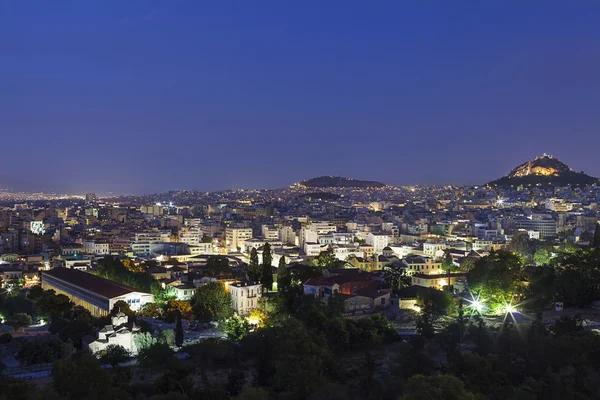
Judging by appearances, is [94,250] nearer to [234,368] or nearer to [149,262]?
[149,262]

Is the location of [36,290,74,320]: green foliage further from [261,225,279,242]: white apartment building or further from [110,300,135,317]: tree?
[261,225,279,242]: white apartment building

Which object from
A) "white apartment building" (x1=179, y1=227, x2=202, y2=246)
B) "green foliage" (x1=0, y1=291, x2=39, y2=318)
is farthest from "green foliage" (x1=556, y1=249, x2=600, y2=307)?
"white apartment building" (x1=179, y1=227, x2=202, y2=246)

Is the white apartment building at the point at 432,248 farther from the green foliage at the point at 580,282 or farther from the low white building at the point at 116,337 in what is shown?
the low white building at the point at 116,337

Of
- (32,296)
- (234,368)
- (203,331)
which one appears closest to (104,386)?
(234,368)

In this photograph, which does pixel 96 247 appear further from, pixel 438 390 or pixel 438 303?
pixel 438 390

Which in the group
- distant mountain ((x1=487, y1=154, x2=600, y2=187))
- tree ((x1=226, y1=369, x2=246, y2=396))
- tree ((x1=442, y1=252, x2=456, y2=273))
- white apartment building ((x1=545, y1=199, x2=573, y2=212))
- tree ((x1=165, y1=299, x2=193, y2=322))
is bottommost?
tree ((x1=226, y1=369, x2=246, y2=396))

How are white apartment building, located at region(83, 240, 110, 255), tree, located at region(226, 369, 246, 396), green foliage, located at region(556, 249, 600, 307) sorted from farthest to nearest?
1. white apartment building, located at region(83, 240, 110, 255)
2. green foliage, located at region(556, 249, 600, 307)
3. tree, located at region(226, 369, 246, 396)
